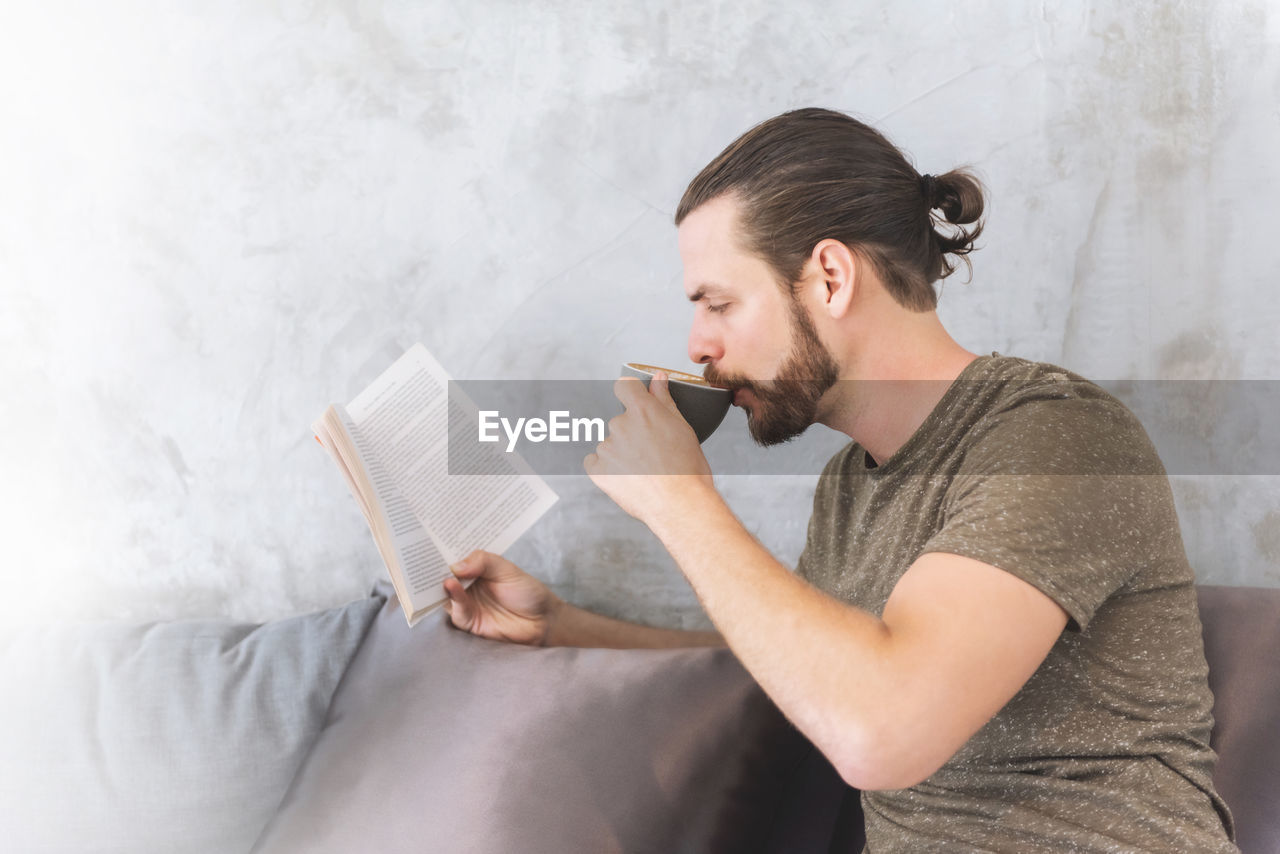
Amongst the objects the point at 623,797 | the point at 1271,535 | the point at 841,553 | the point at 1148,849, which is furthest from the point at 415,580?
the point at 1271,535

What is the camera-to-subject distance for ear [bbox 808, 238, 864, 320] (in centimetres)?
103

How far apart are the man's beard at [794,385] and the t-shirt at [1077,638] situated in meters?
0.17

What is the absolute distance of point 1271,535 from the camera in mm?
1323

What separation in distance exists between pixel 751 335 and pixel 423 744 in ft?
2.03

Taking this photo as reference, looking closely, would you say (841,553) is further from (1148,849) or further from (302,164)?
(302,164)

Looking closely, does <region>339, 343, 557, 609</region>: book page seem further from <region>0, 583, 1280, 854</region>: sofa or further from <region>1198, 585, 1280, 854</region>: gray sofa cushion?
<region>1198, 585, 1280, 854</region>: gray sofa cushion

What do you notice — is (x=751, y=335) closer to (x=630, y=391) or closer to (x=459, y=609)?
(x=630, y=391)

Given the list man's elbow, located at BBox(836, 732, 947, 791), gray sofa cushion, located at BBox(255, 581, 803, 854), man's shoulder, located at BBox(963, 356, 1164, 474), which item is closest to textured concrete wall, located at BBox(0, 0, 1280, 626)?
gray sofa cushion, located at BBox(255, 581, 803, 854)

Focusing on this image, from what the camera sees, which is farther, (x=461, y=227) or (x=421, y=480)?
(x=461, y=227)

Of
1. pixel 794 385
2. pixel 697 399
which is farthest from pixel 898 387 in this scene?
pixel 697 399

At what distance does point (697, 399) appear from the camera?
1.06 metres

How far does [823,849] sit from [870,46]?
1152 millimetres

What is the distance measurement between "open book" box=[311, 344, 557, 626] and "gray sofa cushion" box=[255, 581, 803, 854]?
0.36 ft

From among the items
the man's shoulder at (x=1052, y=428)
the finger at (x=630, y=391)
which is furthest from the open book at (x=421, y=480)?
the man's shoulder at (x=1052, y=428)
